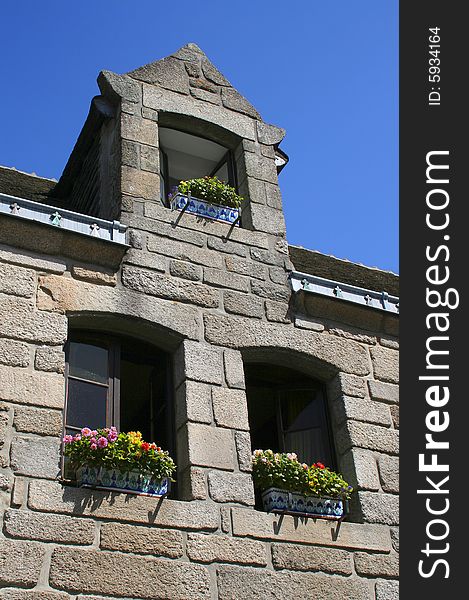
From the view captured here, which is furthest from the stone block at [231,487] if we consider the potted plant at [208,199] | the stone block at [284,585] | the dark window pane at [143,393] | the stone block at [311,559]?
the potted plant at [208,199]

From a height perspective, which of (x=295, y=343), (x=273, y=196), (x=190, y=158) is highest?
(x=190, y=158)

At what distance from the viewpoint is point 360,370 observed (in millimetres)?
7762

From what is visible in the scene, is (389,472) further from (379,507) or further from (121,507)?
(121,507)

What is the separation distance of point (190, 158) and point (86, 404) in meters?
3.66

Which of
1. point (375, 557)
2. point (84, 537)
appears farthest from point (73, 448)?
point (375, 557)

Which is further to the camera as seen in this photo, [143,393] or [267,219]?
[267,219]

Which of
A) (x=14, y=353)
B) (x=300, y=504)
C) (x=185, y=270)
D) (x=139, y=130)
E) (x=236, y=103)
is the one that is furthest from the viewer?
(x=236, y=103)

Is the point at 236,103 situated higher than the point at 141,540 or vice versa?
the point at 236,103

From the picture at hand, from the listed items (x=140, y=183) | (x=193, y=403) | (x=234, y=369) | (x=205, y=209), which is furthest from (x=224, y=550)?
(x=140, y=183)

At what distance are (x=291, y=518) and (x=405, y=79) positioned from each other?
11.2 feet

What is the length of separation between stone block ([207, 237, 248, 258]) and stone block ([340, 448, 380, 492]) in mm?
2086

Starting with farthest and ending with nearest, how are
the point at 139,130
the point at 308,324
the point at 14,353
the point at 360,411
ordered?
the point at 139,130
the point at 308,324
the point at 360,411
the point at 14,353

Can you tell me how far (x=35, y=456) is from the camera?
5902mm

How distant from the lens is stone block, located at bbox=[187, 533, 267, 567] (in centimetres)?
599
